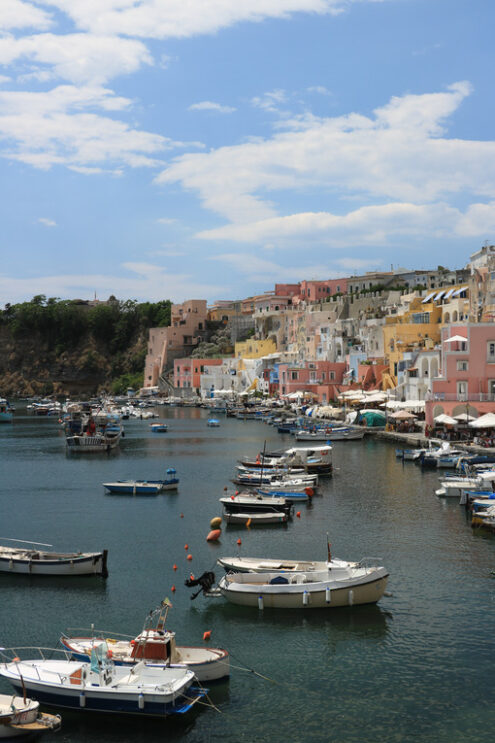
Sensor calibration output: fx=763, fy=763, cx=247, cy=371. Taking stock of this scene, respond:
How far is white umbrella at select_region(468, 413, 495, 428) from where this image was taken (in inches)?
1758

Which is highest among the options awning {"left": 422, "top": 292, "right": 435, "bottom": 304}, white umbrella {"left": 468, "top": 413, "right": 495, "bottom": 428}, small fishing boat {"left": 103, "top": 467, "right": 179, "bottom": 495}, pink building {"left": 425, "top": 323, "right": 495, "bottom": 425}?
awning {"left": 422, "top": 292, "right": 435, "bottom": 304}

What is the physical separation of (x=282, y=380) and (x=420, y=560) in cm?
6820

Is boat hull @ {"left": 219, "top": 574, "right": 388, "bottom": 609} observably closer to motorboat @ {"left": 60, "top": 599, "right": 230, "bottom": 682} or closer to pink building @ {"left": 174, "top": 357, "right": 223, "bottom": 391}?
motorboat @ {"left": 60, "top": 599, "right": 230, "bottom": 682}

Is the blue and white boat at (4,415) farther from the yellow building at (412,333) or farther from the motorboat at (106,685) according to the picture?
the motorboat at (106,685)

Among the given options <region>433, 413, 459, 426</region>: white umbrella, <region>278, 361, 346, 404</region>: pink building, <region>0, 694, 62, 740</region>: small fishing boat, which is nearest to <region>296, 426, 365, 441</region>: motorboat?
<region>433, 413, 459, 426</region>: white umbrella

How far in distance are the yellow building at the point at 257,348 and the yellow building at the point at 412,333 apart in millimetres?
31884

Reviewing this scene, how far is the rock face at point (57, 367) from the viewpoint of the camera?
13450 centimetres

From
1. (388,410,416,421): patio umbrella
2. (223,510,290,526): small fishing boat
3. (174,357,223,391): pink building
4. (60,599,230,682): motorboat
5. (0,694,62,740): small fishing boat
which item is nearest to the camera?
(0,694,62,740): small fishing boat

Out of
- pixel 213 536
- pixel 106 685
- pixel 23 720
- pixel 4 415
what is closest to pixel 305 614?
pixel 106 685

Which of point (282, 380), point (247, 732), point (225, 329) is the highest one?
point (225, 329)

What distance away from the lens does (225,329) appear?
408ft

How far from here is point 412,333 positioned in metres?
70.9

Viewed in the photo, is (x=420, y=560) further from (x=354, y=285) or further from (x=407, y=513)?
(x=354, y=285)

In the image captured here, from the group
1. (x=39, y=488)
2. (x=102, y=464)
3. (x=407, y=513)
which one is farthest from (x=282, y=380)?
(x=407, y=513)
